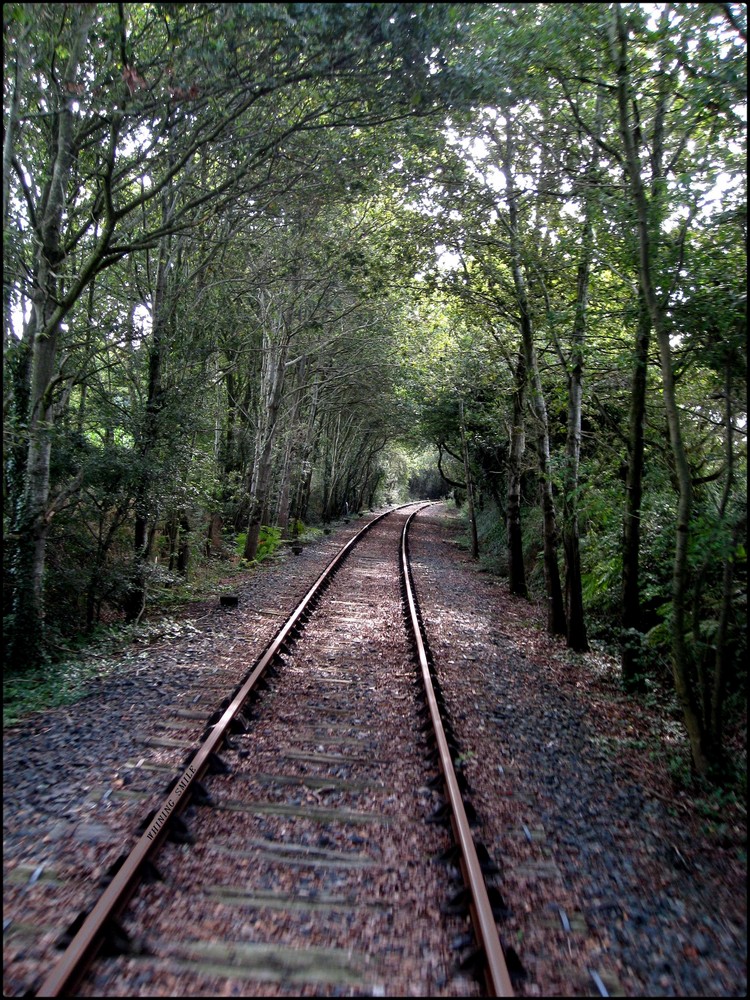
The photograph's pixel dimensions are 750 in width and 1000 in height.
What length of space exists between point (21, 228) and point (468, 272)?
22.1 ft

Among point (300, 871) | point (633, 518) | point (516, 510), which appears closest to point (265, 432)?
point (516, 510)

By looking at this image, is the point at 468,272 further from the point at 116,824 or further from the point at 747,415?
the point at 116,824

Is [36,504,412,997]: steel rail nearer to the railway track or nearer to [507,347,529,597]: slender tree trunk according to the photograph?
the railway track

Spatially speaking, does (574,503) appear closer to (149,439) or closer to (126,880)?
(149,439)

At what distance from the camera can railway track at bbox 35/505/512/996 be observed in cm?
263

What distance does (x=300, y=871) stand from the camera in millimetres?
3389

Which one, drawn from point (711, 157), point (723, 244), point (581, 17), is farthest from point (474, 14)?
point (723, 244)

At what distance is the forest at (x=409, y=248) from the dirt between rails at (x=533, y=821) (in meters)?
0.84

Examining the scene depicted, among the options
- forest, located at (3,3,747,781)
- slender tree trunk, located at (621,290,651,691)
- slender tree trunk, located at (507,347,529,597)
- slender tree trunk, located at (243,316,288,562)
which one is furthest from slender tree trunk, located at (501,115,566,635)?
slender tree trunk, located at (243,316,288,562)

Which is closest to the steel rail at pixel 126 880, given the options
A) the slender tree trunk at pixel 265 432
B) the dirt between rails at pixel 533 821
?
the dirt between rails at pixel 533 821

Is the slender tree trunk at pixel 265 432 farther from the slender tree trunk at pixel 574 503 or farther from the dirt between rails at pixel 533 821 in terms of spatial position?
the slender tree trunk at pixel 574 503

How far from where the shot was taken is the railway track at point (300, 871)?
2633 millimetres

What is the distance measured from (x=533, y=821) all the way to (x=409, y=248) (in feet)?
29.2

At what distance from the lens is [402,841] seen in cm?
371
